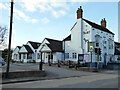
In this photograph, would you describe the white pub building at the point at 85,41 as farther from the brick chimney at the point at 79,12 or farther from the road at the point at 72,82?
the road at the point at 72,82

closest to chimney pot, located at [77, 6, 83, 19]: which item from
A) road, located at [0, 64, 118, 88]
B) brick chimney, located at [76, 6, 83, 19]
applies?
brick chimney, located at [76, 6, 83, 19]

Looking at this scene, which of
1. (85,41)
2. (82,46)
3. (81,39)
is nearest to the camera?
(85,41)

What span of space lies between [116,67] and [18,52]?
2661 centimetres

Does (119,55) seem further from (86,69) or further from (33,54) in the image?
(33,54)

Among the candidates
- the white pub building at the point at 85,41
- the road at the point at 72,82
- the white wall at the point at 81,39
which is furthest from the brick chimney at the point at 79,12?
the road at the point at 72,82

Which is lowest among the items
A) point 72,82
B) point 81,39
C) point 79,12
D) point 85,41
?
point 72,82

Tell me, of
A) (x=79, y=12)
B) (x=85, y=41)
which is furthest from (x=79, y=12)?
(x=85, y=41)

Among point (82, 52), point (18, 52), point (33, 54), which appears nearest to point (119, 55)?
point (82, 52)

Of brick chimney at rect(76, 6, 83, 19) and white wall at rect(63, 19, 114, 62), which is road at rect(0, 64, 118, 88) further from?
brick chimney at rect(76, 6, 83, 19)

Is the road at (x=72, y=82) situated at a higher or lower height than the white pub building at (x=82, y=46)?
lower

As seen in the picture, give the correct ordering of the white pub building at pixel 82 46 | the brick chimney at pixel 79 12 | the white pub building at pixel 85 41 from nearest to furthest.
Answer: the white pub building at pixel 82 46 → the white pub building at pixel 85 41 → the brick chimney at pixel 79 12

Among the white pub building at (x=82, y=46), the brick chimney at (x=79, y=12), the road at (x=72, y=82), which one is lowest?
the road at (x=72, y=82)

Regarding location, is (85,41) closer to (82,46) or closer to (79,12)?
(82,46)

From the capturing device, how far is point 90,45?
28.9m
